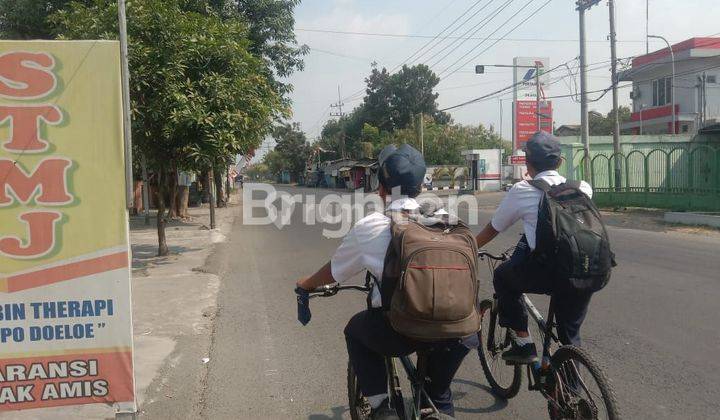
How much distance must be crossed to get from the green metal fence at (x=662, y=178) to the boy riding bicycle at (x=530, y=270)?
1576cm

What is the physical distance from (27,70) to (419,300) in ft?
7.78

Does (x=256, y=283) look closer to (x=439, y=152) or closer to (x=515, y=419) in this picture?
(x=515, y=419)

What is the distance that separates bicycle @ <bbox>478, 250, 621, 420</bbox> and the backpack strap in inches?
26.6

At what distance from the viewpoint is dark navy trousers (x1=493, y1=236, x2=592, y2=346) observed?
3600 millimetres

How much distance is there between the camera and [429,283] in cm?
262

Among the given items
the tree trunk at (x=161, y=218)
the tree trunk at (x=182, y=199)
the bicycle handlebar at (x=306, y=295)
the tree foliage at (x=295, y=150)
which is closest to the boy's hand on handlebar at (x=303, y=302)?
the bicycle handlebar at (x=306, y=295)

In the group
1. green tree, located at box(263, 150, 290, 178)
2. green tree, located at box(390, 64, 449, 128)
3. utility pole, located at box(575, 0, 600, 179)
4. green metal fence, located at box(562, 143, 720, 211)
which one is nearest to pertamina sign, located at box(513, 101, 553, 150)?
green metal fence, located at box(562, 143, 720, 211)

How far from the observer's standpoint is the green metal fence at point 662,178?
58.4 ft

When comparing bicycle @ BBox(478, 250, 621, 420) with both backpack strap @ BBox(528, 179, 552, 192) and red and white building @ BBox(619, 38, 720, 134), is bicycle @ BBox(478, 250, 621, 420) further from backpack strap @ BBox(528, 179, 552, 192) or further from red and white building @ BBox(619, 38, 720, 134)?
red and white building @ BBox(619, 38, 720, 134)

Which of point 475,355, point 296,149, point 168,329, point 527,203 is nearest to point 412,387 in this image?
point 527,203

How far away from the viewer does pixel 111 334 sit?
3.59 m

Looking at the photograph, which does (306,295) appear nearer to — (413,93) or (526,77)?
(526,77)

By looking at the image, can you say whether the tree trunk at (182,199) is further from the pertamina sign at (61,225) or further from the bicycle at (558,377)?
the pertamina sign at (61,225)

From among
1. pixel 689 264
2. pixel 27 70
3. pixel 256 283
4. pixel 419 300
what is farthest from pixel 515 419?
pixel 689 264
